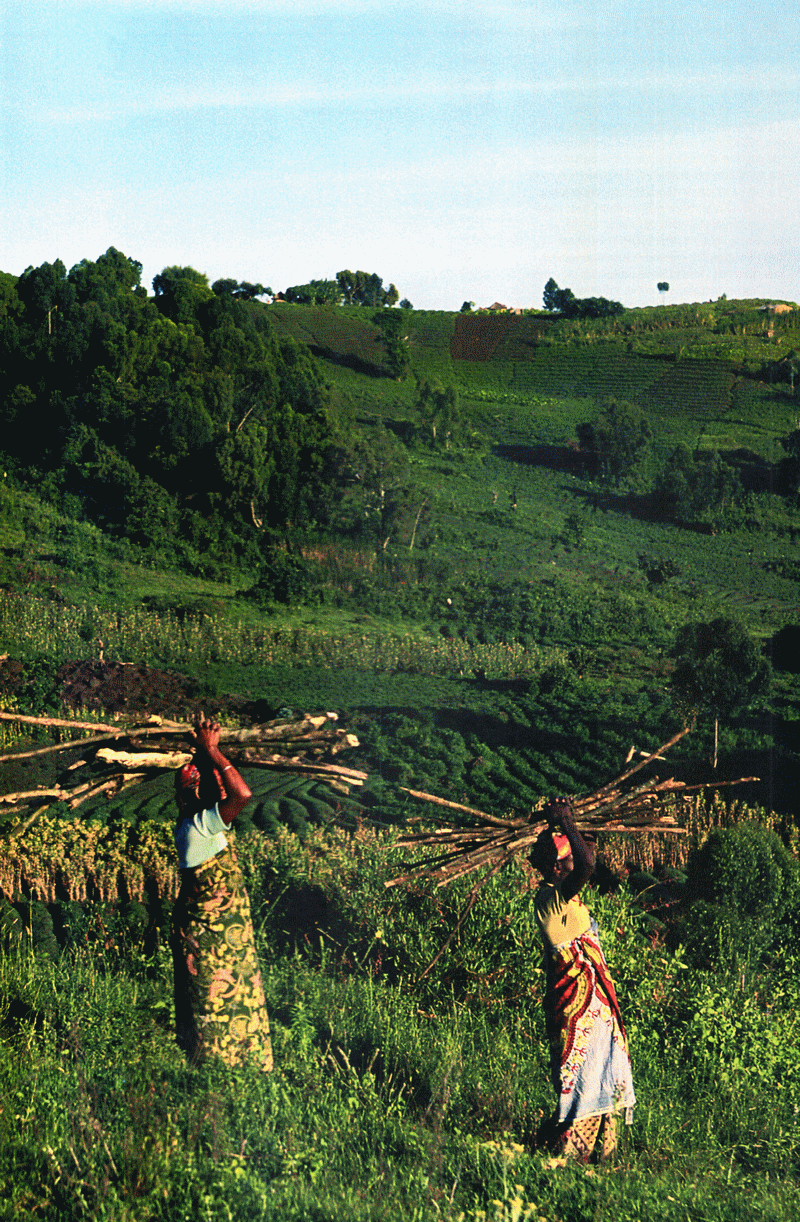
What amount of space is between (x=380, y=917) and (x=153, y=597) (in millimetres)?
9095

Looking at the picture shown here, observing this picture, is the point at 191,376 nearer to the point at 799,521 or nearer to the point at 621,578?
the point at 621,578

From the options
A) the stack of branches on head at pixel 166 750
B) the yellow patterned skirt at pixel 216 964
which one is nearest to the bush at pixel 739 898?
the stack of branches on head at pixel 166 750

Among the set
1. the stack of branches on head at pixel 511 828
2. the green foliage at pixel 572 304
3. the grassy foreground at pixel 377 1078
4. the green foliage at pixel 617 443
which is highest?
the green foliage at pixel 572 304

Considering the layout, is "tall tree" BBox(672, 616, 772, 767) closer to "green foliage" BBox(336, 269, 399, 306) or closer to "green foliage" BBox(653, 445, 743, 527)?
"green foliage" BBox(653, 445, 743, 527)

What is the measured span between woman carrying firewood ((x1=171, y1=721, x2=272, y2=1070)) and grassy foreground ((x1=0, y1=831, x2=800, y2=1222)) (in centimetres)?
16

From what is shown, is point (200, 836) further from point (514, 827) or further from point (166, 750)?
point (514, 827)

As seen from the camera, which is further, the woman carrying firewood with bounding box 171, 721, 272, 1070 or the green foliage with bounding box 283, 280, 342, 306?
the green foliage with bounding box 283, 280, 342, 306

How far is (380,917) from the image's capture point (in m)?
5.99

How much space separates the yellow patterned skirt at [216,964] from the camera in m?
3.63

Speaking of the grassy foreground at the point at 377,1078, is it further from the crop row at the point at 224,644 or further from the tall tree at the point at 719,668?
the crop row at the point at 224,644

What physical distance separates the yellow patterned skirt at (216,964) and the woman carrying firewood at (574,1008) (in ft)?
3.41

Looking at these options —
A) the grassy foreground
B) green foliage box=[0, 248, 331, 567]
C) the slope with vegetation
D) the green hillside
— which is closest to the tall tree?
the slope with vegetation

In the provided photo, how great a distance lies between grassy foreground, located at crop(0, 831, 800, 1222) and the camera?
320cm

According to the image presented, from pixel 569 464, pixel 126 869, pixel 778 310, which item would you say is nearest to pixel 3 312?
pixel 569 464
